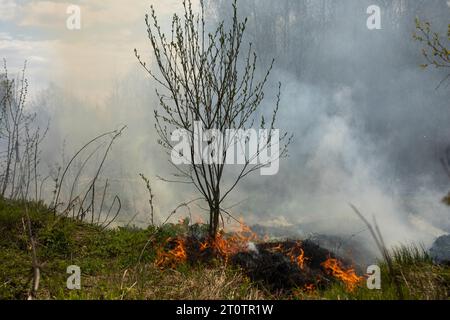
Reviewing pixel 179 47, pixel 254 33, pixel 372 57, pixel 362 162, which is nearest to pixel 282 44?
pixel 254 33

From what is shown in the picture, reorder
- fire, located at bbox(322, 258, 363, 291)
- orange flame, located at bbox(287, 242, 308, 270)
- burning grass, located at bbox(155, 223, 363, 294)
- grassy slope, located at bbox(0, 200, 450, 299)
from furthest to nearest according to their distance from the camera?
orange flame, located at bbox(287, 242, 308, 270) → burning grass, located at bbox(155, 223, 363, 294) → fire, located at bbox(322, 258, 363, 291) → grassy slope, located at bbox(0, 200, 450, 299)

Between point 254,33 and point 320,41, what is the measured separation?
4.27 metres

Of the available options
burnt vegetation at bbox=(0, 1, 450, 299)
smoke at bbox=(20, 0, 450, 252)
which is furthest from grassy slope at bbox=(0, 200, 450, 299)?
smoke at bbox=(20, 0, 450, 252)

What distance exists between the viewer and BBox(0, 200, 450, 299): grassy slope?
4.46 m

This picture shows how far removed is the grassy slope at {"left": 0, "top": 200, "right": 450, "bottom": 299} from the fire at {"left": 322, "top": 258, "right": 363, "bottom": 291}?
0.55 ft

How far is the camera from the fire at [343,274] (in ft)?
15.6

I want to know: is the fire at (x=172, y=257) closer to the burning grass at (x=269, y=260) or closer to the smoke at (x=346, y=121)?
the burning grass at (x=269, y=260)

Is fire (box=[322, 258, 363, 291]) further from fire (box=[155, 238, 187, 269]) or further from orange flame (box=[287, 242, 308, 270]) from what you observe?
fire (box=[155, 238, 187, 269])

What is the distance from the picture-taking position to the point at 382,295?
3.96m

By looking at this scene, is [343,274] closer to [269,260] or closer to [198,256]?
[269,260]

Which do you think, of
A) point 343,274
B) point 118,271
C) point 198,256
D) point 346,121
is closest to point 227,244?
point 198,256

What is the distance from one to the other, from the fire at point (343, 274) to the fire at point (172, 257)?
1.88 metres

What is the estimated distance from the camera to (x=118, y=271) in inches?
222

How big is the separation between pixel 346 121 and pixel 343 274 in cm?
2319
